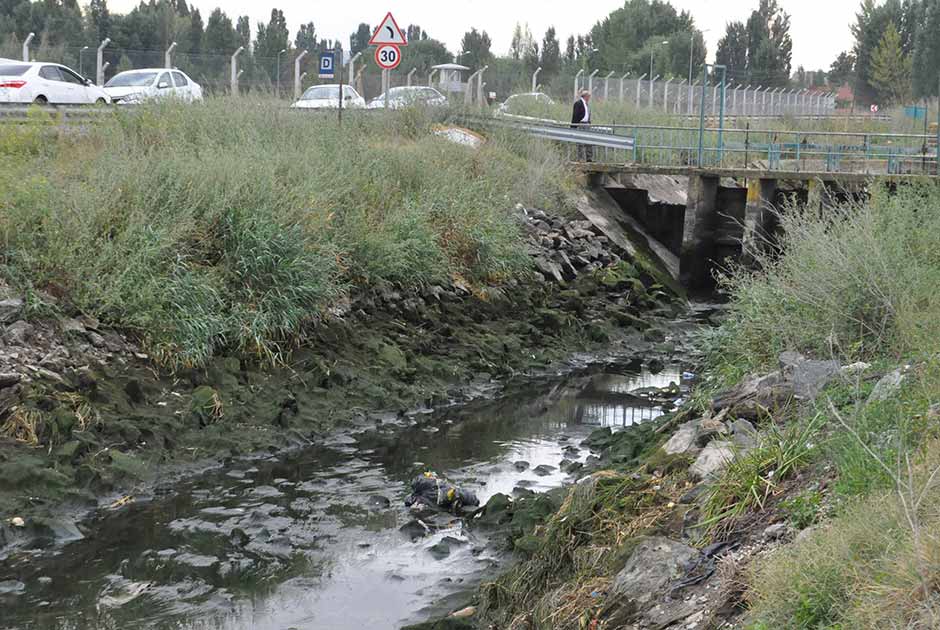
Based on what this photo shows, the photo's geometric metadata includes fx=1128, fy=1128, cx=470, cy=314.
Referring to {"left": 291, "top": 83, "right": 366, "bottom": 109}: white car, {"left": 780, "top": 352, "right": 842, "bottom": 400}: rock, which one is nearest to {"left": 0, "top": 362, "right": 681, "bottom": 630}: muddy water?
{"left": 780, "top": 352, "right": 842, "bottom": 400}: rock

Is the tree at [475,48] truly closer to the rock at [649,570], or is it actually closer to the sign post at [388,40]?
the sign post at [388,40]

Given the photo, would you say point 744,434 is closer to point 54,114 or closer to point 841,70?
point 54,114

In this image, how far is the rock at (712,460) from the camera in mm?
7781

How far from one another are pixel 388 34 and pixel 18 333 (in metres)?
11.9

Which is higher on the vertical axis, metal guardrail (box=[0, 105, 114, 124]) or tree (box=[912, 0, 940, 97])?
tree (box=[912, 0, 940, 97])

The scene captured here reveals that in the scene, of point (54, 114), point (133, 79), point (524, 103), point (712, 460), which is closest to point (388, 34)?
point (54, 114)

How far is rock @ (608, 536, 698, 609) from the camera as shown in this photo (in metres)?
6.32

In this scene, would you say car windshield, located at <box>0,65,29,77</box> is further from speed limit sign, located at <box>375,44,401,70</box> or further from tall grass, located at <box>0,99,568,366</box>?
speed limit sign, located at <box>375,44,401,70</box>

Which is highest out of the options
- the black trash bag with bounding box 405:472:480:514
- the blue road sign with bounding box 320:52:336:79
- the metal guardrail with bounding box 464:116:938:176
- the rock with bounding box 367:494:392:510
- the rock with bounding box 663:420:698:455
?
the blue road sign with bounding box 320:52:336:79

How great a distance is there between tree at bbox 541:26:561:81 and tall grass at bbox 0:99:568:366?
5922cm

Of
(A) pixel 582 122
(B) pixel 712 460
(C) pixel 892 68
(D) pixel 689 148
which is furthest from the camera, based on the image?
(C) pixel 892 68

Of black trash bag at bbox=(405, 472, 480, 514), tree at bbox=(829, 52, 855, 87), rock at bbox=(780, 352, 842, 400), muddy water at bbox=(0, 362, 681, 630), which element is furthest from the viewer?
tree at bbox=(829, 52, 855, 87)

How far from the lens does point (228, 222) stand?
14117mm

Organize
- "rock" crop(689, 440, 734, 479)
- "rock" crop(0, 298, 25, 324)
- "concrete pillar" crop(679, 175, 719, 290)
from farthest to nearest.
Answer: "concrete pillar" crop(679, 175, 719, 290) → "rock" crop(0, 298, 25, 324) → "rock" crop(689, 440, 734, 479)
